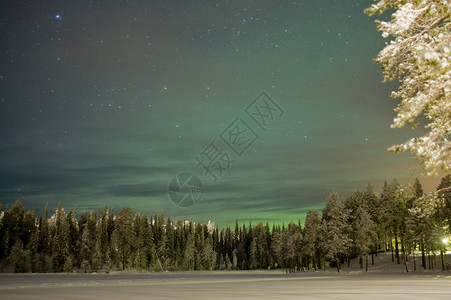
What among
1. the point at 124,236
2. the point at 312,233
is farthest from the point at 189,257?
the point at 312,233

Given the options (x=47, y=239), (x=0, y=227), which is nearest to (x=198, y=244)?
(x=47, y=239)

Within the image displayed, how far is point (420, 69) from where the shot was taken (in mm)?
6898

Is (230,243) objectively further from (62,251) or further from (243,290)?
(243,290)

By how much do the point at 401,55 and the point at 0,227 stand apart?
120776 mm

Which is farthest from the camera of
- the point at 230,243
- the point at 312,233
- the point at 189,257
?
the point at 230,243

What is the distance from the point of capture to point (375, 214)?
8338cm

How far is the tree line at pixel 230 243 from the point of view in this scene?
73.2 meters

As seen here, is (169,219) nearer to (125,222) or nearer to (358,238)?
(125,222)

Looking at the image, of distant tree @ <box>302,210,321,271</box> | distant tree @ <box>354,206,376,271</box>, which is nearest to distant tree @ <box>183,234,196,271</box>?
distant tree @ <box>302,210,321,271</box>

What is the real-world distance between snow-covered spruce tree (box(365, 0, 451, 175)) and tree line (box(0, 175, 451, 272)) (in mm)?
41492

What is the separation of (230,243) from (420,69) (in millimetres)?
176602

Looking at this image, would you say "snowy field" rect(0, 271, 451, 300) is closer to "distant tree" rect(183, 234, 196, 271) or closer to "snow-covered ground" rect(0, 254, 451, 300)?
"snow-covered ground" rect(0, 254, 451, 300)

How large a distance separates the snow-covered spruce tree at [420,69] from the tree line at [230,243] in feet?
136

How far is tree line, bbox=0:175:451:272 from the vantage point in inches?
2881
